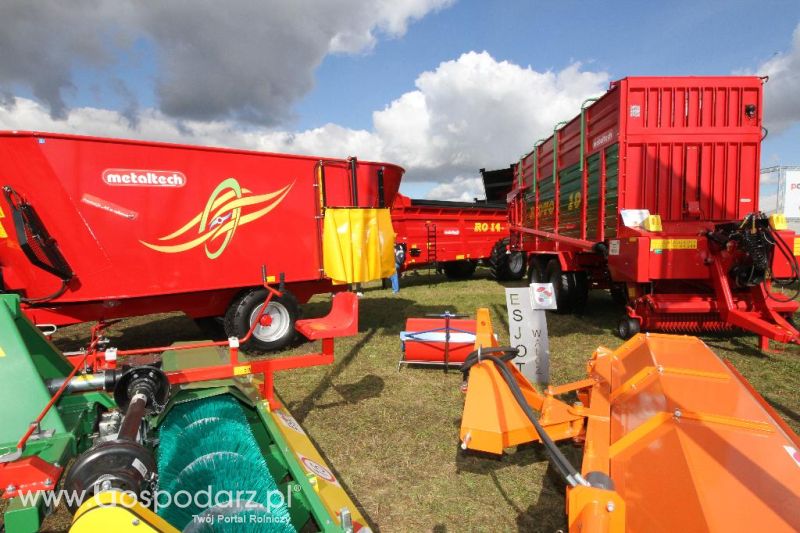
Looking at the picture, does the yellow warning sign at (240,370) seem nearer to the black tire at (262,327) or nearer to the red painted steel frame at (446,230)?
the black tire at (262,327)

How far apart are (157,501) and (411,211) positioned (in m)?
10.1

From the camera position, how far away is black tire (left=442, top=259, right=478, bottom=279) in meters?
13.6

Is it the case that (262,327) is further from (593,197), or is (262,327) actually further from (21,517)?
(593,197)

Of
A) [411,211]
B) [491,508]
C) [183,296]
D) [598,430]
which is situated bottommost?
[491,508]

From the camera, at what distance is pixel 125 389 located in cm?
179

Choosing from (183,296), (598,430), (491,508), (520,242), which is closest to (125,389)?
(491,508)

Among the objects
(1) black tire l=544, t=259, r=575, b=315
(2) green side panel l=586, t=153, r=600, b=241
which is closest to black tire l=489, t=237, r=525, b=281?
(1) black tire l=544, t=259, r=575, b=315

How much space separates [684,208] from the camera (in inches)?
227

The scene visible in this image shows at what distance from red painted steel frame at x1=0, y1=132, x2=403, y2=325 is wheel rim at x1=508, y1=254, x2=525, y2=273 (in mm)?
7663

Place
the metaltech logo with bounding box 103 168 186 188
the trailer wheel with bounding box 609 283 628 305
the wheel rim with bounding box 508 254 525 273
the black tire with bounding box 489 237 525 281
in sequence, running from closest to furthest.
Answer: the metaltech logo with bounding box 103 168 186 188 < the trailer wheel with bounding box 609 283 628 305 < the black tire with bounding box 489 237 525 281 < the wheel rim with bounding box 508 254 525 273

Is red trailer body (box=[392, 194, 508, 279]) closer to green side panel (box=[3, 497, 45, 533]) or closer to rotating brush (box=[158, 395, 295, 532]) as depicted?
rotating brush (box=[158, 395, 295, 532])

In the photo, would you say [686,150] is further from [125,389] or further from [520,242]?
[125,389]

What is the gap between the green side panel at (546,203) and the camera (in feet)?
26.1

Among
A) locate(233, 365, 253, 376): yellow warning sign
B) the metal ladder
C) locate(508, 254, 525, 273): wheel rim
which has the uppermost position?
the metal ladder
